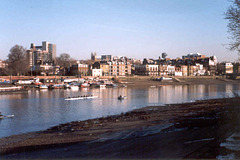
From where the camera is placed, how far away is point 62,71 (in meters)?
103

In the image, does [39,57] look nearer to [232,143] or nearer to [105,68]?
[105,68]

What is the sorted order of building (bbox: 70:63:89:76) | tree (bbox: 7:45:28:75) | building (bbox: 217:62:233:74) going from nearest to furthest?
1. tree (bbox: 7:45:28:75)
2. building (bbox: 70:63:89:76)
3. building (bbox: 217:62:233:74)

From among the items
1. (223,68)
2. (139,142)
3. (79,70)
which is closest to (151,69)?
(79,70)

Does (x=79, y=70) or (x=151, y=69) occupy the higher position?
(x=151, y=69)

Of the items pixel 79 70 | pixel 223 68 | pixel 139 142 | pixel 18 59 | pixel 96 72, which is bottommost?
pixel 139 142

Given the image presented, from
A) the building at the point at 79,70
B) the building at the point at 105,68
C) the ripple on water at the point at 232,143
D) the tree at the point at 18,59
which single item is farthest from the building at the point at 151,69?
the ripple on water at the point at 232,143

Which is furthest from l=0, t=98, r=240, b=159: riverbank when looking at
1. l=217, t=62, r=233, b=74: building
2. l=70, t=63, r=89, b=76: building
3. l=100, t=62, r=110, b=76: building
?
l=217, t=62, r=233, b=74: building

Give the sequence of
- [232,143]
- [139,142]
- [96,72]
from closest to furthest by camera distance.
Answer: [232,143] → [139,142] → [96,72]

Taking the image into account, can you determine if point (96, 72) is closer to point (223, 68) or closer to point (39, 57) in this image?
point (39, 57)

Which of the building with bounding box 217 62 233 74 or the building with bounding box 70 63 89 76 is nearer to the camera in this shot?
the building with bounding box 70 63 89 76

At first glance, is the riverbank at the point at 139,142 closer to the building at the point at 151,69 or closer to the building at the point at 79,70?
the building at the point at 79,70

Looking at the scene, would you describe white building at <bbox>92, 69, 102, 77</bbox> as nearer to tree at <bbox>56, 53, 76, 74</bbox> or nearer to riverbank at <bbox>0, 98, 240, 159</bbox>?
tree at <bbox>56, 53, 76, 74</bbox>

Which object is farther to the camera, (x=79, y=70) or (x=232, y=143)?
(x=79, y=70)

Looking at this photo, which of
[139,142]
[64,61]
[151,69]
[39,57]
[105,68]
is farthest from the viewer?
[39,57]
